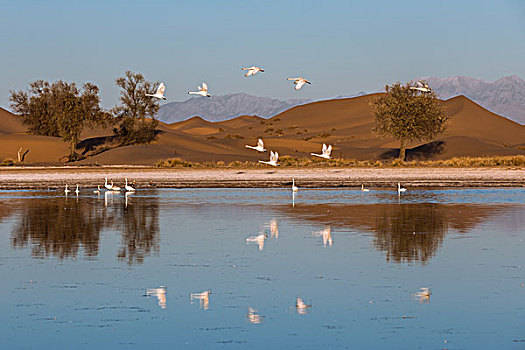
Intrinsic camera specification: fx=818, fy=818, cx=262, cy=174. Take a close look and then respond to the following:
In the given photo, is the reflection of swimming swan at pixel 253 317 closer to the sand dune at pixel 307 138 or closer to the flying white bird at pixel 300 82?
the flying white bird at pixel 300 82

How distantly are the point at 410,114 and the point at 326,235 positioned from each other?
153 feet

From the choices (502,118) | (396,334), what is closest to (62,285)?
(396,334)

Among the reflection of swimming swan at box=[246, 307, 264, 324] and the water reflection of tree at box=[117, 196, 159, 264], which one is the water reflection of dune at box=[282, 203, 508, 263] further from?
the reflection of swimming swan at box=[246, 307, 264, 324]

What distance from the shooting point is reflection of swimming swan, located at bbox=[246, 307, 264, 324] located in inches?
393

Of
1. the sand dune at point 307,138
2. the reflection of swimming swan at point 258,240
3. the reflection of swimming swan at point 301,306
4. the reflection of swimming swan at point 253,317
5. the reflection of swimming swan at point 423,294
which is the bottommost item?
the reflection of swimming swan at point 253,317

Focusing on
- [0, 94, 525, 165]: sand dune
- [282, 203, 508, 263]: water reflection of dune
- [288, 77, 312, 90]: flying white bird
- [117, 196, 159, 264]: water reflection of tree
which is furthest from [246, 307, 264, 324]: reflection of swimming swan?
[0, 94, 525, 165]: sand dune

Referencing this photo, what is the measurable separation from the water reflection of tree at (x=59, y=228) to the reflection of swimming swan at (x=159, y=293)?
3.71 metres

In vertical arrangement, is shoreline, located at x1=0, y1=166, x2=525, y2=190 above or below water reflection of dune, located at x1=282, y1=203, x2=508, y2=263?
above

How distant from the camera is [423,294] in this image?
11422mm

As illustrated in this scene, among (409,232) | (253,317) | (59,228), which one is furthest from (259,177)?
(253,317)

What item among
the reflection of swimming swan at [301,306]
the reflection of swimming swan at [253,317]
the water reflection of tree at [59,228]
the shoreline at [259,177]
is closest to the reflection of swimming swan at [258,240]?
the water reflection of tree at [59,228]

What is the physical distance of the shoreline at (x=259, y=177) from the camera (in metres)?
41.4

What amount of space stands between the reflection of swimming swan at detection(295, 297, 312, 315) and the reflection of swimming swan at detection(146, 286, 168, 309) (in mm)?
1772

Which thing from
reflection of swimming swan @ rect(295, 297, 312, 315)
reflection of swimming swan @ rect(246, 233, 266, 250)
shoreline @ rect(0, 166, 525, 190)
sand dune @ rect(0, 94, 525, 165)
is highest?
sand dune @ rect(0, 94, 525, 165)
